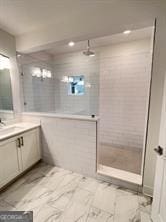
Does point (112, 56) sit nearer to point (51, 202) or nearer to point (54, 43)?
point (54, 43)

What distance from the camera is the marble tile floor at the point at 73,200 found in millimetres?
1479

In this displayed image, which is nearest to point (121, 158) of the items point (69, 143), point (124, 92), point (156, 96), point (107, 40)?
point (69, 143)

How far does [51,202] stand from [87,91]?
2283mm

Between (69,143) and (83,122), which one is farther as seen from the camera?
(69,143)

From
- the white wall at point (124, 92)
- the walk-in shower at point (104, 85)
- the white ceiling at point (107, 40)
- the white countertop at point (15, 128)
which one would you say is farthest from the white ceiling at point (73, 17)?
the white countertop at point (15, 128)

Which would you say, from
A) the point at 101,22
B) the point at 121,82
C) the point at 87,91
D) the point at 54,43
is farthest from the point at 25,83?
the point at 121,82

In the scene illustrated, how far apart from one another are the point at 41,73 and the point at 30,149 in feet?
6.33

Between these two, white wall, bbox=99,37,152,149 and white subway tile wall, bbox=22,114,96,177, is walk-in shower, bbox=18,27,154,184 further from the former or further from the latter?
white subway tile wall, bbox=22,114,96,177

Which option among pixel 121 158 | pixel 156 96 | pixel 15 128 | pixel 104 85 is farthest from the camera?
pixel 104 85

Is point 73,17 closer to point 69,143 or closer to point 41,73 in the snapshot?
point 41,73

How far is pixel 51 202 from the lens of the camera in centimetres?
167

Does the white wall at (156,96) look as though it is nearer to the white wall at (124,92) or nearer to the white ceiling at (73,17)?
the white ceiling at (73,17)

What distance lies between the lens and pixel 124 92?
10.1 ft

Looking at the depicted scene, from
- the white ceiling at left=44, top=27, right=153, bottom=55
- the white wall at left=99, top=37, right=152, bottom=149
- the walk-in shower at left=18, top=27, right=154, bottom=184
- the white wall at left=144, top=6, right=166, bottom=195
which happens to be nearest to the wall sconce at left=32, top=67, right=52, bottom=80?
the walk-in shower at left=18, top=27, right=154, bottom=184
